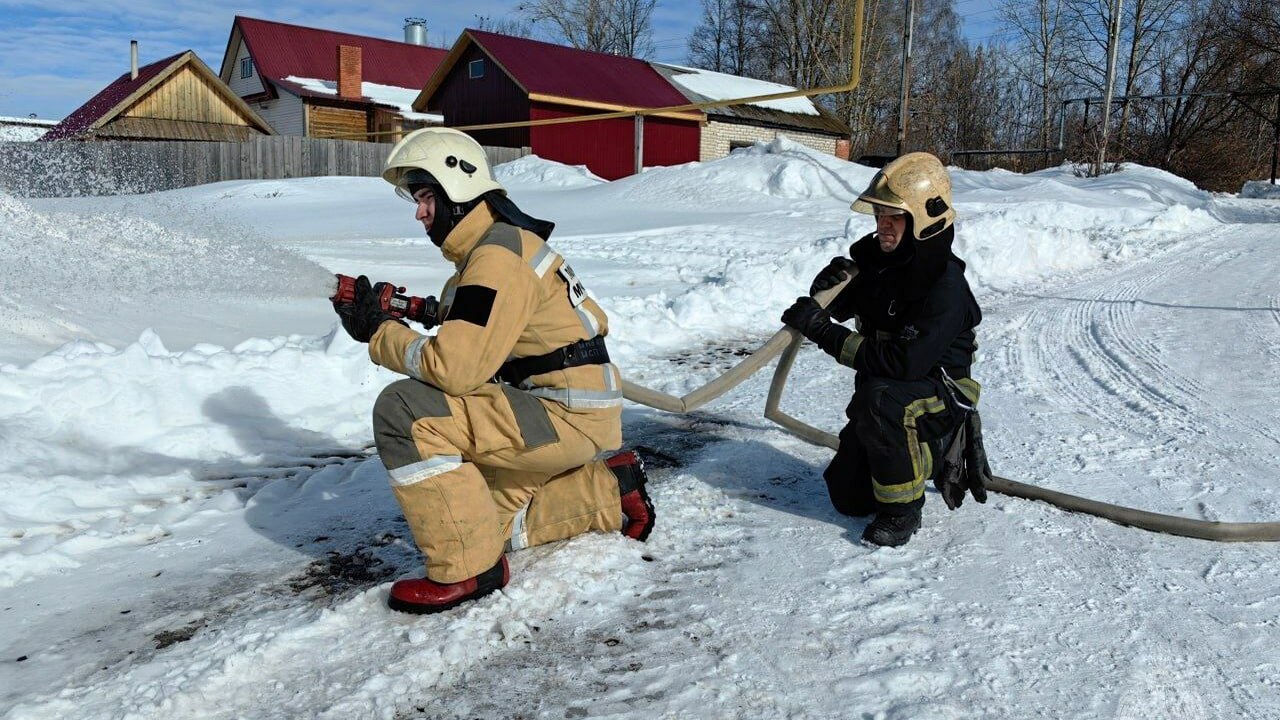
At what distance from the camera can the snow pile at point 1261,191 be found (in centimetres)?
2583

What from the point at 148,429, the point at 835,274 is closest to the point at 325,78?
the point at 148,429

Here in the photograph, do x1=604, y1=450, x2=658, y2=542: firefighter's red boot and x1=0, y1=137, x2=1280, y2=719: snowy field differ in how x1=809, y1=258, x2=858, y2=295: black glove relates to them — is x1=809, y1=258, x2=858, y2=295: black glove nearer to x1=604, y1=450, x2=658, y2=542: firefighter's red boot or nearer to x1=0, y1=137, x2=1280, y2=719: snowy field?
x1=0, y1=137, x2=1280, y2=719: snowy field

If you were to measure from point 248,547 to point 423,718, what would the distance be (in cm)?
157

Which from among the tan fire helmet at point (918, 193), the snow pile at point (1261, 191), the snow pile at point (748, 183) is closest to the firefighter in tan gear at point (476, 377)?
the tan fire helmet at point (918, 193)

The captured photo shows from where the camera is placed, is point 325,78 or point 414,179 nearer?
point 414,179

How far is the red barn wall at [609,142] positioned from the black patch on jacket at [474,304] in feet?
84.9

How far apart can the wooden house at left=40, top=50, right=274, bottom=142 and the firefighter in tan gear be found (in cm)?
3277

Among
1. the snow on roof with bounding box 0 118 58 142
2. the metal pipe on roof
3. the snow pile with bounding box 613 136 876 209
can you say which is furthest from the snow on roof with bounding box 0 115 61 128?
the snow pile with bounding box 613 136 876 209

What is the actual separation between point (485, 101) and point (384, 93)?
6.96 m

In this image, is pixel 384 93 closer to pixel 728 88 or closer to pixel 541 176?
pixel 728 88

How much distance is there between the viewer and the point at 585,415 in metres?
3.30

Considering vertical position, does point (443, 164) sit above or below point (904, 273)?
above

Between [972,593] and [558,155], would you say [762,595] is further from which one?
[558,155]

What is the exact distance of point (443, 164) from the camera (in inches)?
124
